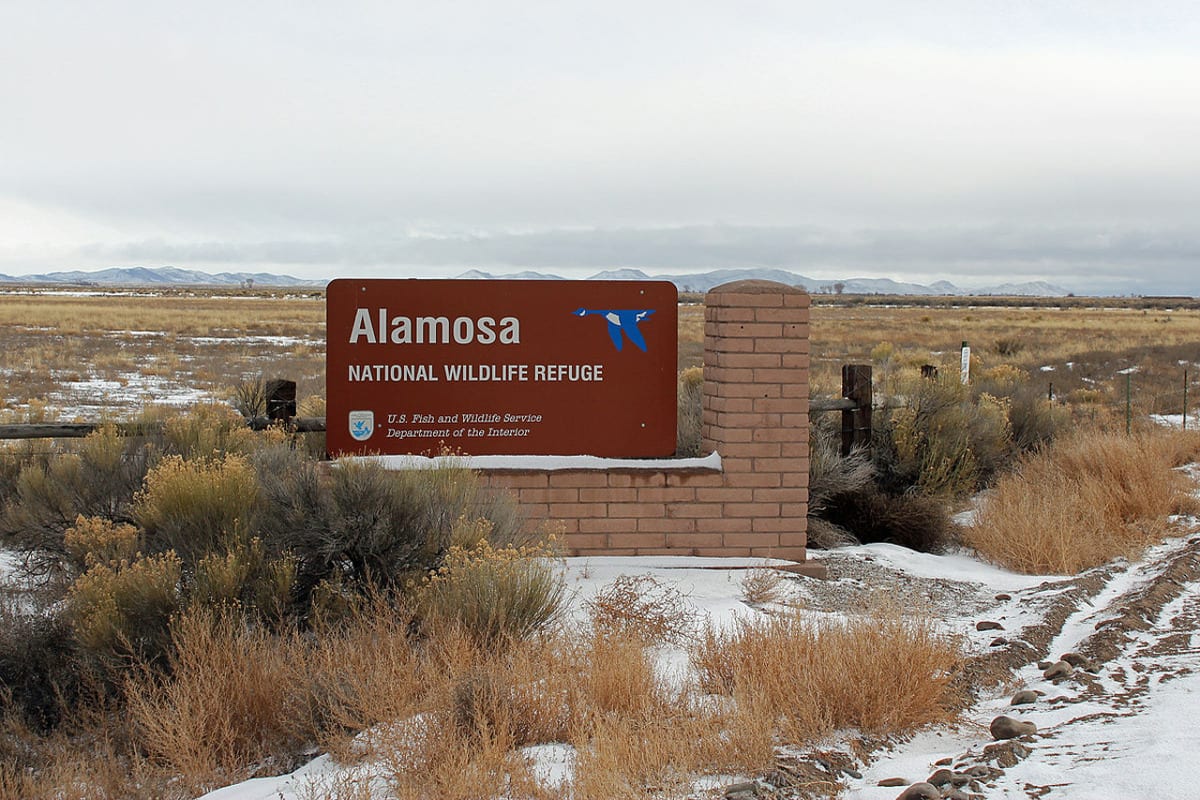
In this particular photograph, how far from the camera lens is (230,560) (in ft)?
20.2

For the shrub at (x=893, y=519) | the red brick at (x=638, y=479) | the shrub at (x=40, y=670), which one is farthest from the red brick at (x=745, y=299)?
the shrub at (x=40, y=670)

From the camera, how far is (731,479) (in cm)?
888

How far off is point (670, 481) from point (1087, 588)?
3.17 m

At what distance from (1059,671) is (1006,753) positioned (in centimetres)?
151

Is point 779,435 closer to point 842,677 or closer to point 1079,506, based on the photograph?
point 1079,506

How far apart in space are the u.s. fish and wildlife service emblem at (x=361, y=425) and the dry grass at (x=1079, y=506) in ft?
17.6

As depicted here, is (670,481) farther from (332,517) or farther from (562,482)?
(332,517)

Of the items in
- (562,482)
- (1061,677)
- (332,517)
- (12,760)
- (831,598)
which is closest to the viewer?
(12,760)

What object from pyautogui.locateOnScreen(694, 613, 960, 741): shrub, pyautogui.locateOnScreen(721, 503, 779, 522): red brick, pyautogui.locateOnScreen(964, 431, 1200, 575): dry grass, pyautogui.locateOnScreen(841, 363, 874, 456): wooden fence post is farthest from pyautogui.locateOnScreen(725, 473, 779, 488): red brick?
pyautogui.locateOnScreen(694, 613, 960, 741): shrub

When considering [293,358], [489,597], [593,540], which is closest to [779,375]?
[593,540]

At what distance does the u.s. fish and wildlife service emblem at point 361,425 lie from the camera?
896 centimetres

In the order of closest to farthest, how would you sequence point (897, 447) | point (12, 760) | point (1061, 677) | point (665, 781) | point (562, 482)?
point (665, 781)
point (12, 760)
point (1061, 677)
point (562, 482)
point (897, 447)

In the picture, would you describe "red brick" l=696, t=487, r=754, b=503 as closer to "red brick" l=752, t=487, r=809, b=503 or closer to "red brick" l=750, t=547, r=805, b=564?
"red brick" l=752, t=487, r=809, b=503

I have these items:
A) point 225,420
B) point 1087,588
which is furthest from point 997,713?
point 225,420
